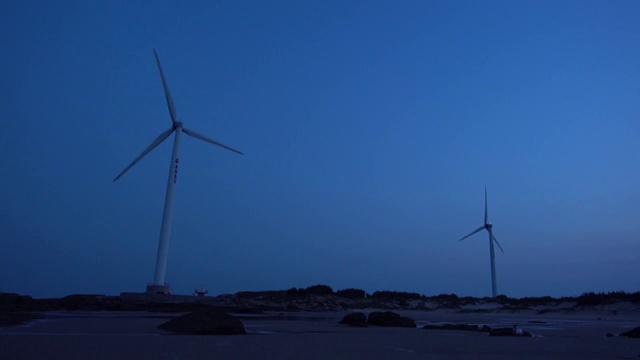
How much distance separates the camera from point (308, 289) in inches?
3442

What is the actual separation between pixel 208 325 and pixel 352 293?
6876 centimetres

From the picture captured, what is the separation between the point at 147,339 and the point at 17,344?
3239mm

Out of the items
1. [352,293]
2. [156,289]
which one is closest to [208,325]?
[156,289]

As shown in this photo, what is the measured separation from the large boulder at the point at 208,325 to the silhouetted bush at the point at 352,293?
64.6 metres

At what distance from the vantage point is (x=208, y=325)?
688 inches

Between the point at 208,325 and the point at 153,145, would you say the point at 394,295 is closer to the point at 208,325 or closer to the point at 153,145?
the point at 153,145

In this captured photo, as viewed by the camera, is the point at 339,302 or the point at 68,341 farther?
the point at 339,302

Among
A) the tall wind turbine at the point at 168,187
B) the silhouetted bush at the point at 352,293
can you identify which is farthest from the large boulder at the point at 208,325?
the silhouetted bush at the point at 352,293

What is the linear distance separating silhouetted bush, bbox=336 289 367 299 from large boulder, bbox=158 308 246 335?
64570 millimetres

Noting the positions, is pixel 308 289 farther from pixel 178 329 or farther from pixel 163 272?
pixel 178 329

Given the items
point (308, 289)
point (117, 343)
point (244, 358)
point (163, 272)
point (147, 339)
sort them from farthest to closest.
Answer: point (308, 289) → point (163, 272) → point (147, 339) → point (117, 343) → point (244, 358)

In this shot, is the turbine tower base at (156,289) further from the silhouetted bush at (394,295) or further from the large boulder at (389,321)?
the silhouetted bush at (394,295)

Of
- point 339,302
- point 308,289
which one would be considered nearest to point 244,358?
point 339,302

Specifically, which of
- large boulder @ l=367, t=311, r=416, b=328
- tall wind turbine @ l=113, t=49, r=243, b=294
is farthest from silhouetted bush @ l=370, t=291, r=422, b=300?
large boulder @ l=367, t=311, r=416, b=328
